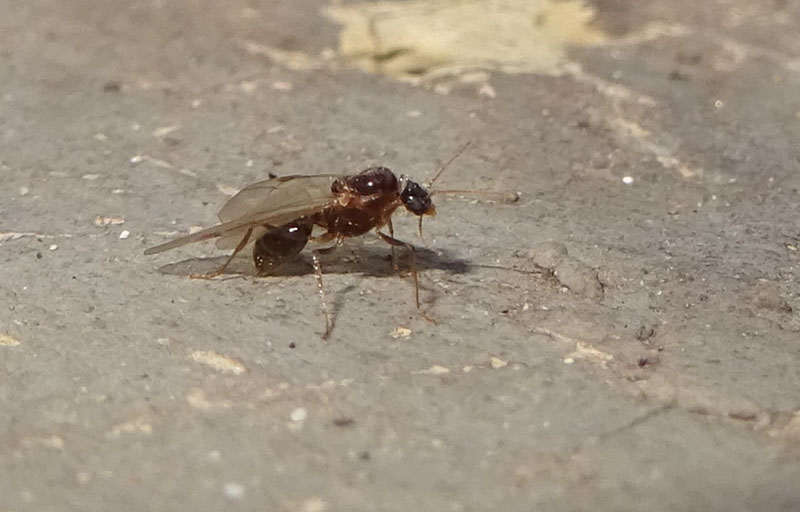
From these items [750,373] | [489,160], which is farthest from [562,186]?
[750,373]

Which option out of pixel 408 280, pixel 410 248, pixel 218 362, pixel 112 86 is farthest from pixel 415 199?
pixel 112 86

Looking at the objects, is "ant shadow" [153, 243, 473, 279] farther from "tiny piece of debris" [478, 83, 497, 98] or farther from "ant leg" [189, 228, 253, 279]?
"tiny piece of debris" [478, 83, 497, 98]

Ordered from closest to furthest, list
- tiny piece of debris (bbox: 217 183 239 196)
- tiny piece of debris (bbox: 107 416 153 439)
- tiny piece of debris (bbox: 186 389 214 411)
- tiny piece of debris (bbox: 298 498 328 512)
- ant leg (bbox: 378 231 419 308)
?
tiny piece of debris (bbox: 298 498 328 512), tiny piece of debris (bbox: 107 416 153 439), tiny piece of debris (bbox: 186 389 214 411), ant leg (bbox: 378 231 419 308), tiny piece of debris (bbox: 217 183 239 196)

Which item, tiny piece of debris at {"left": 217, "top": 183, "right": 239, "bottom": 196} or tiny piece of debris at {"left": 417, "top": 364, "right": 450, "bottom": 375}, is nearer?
tiny piece of debris at {"left": 417, "top": 364, "right": 450, "bottom": 375}

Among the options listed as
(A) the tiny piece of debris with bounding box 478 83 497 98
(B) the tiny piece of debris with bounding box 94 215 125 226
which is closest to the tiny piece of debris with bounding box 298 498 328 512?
(B) the tiny piece of debris with bounding box 94 215 125 226

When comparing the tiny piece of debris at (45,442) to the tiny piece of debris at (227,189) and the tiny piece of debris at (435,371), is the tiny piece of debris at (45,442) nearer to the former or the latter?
the tiny piece of debris at (435,371)

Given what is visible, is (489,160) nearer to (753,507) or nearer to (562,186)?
(562,186)
